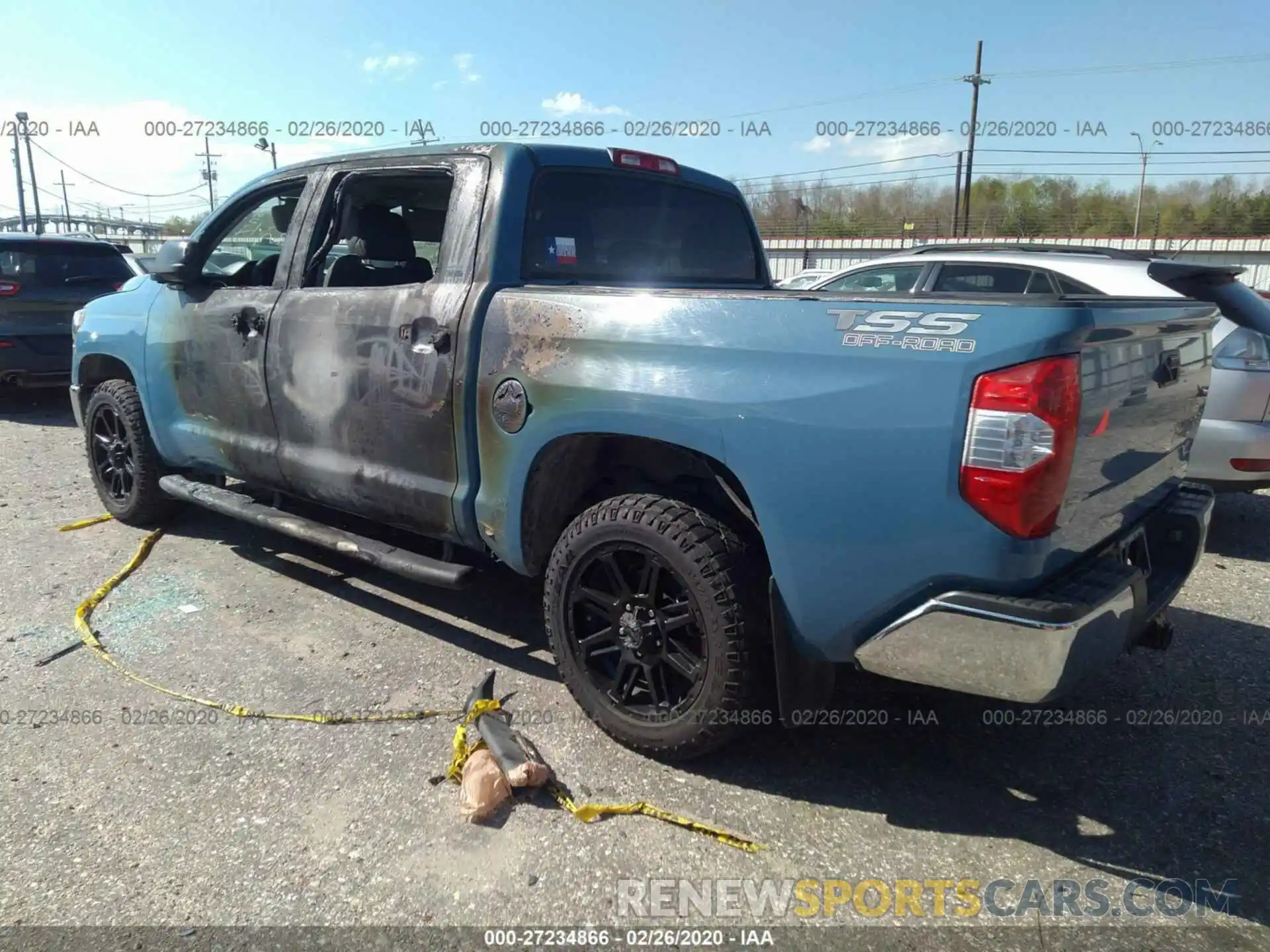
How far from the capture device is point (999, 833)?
2561mm

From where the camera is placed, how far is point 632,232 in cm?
375

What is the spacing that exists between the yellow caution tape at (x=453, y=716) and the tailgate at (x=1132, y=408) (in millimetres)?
1295

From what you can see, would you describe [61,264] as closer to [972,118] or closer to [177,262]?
[177,262]

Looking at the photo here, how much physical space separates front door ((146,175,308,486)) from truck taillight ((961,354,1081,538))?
312 cm

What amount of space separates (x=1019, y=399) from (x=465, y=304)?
75.6 inches

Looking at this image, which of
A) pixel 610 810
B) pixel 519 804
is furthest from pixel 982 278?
pixel 519 804

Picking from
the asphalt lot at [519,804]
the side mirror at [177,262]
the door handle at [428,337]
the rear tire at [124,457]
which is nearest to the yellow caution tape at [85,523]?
the rear tire at [124,457]

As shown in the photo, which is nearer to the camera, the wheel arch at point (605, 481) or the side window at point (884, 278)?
the wheel arch at point (605, 481)

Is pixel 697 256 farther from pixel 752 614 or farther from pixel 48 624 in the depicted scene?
pixel 48 624

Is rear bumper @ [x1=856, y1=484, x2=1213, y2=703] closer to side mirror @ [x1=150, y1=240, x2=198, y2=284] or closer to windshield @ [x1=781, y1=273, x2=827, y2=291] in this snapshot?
side mirror @ [x1=150, y1=240, x2=198, y2=284]

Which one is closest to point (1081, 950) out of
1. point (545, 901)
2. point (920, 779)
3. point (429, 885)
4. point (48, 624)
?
point (920, 779)

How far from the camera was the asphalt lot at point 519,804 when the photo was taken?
229 centimetres

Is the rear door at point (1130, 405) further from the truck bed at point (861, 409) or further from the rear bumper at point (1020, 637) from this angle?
the rear bumper at point (1020, 637)

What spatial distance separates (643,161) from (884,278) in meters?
3.75
